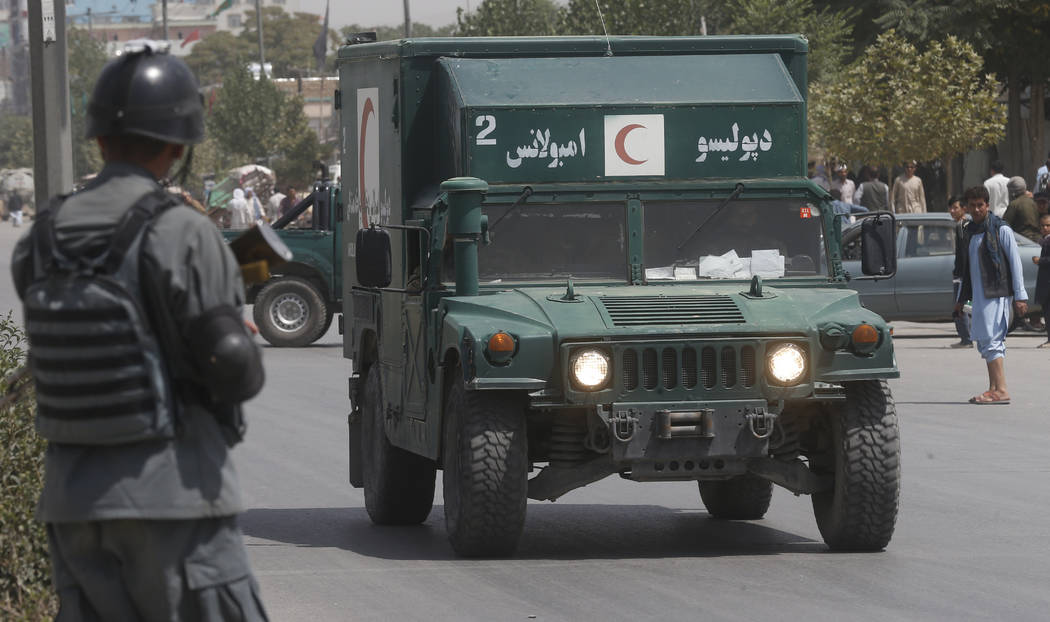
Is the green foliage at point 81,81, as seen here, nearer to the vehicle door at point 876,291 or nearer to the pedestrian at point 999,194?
the pedestrian at point 999,194

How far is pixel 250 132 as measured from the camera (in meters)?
81.8

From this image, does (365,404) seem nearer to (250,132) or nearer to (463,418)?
(463,418)

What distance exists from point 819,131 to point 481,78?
32668mm

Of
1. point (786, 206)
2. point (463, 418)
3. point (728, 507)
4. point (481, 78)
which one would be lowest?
point (728, 507)

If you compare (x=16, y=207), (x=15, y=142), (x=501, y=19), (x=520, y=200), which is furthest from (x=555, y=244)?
Answer: (x=15, y=142)

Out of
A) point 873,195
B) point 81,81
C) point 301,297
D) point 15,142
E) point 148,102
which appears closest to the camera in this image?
point 148,102

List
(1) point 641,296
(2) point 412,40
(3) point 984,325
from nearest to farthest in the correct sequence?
(1) point 641,296 → (2) point 412,40 → (3) point 984,325

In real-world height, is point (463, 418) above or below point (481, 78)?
below

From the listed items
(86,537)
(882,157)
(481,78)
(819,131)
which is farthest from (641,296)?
(819,131)

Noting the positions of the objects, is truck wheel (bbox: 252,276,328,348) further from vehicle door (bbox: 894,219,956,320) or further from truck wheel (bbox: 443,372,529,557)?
truck wheel (bbox: 443,372,529,557)

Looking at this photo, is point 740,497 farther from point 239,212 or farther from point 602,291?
point 239,212

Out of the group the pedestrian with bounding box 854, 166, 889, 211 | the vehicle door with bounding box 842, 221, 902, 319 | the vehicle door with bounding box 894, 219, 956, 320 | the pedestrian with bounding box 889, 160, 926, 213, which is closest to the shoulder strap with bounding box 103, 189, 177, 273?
the vehicle door with bounding box 842, 221, 902, 319

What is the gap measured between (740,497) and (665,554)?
1317 mm

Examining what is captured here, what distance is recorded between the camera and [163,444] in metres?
4.24
